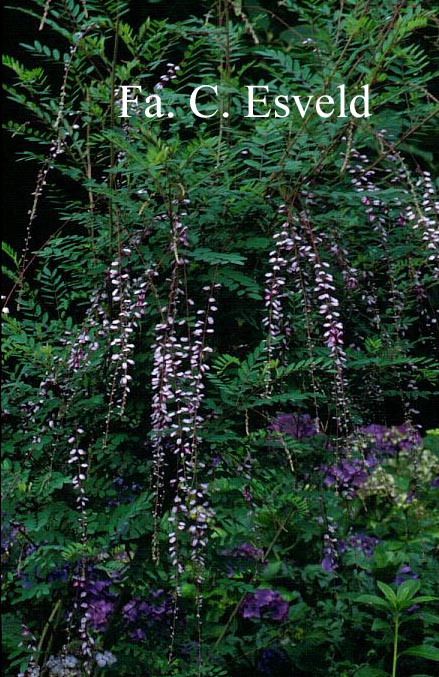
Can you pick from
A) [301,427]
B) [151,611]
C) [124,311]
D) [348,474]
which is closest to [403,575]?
[348,474]

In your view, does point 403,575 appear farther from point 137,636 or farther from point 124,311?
point 124,311

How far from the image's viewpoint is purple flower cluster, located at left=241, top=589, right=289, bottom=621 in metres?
3.16

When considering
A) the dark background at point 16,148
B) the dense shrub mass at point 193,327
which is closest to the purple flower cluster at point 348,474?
the dense shrub mass at point 193,327

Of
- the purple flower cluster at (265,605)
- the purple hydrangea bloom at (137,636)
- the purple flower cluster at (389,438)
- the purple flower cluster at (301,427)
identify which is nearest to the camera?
the purple hydrangea bloom at (137,636)

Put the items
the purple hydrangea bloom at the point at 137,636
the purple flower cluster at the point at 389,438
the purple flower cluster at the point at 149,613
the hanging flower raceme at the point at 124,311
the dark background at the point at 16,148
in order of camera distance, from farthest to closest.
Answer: the dark background at the point at 16,148, the purple flower cluster at the point at 389,438, the purple hydrangea bloom at the point at 137,636, the purple flower cluster at the point at 149,613, the hanging flower raceme at the point at 124,311

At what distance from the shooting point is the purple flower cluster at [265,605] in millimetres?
3158

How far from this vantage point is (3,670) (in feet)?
9.64

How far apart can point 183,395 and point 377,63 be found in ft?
3.01

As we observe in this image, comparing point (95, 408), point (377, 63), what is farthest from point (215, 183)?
point (95, 408)

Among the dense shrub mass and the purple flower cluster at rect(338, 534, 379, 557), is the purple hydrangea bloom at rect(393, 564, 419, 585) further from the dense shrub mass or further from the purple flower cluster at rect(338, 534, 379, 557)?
the dense shrub mass

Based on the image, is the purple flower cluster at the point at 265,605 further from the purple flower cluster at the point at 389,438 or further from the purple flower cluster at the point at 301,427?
the purple flower cluster at the point at 389,438

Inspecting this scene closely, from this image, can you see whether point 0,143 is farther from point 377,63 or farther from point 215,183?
point 377,63

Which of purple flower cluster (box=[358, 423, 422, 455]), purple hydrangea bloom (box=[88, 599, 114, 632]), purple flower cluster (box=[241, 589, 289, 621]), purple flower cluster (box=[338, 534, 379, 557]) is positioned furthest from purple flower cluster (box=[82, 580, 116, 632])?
purple flower cluster (box=[358, 423, 422, 455])

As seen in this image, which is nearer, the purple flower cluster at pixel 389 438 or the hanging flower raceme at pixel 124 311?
the hanging flower raceme at pixel 124 311
